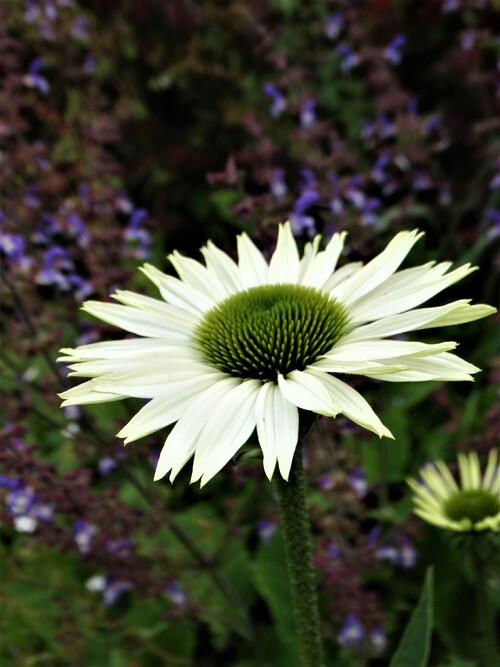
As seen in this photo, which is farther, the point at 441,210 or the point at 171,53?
the point at 171,53

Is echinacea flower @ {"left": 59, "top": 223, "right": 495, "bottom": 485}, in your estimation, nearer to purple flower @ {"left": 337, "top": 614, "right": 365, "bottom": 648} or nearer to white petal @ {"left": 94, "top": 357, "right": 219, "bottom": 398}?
white petal @ {"left": 94, "top": 357, "right": 219, "bottom": 398}

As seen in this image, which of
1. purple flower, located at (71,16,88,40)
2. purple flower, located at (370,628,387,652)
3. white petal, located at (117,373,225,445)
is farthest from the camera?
purple flower, located at (71,16,88,40)

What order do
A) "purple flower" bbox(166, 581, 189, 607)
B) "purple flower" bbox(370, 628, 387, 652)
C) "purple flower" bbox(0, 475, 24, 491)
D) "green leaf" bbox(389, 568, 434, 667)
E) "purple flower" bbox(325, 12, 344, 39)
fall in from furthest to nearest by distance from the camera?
"purple flower" bbox(325, 12, 344, 39) < "purple flower" bbox(166, 581, 189, 607) < "purple flower" bbox(370, 628, 387, 652) < "purple flower" bbox(0, 475, 24, 491) < "green leaf" bbox(389, 568, 434, 667)

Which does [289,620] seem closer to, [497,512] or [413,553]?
[413,553]

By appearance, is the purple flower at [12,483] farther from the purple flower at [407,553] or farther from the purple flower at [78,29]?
the purple flower at [78,29]

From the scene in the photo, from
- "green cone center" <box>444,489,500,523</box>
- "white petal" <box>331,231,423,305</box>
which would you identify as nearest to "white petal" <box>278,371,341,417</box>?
"white petal" <box>331,231,423,305</box>

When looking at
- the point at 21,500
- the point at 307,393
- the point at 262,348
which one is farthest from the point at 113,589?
the point at 307,393

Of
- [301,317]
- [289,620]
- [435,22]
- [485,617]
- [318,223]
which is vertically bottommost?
[485,617]

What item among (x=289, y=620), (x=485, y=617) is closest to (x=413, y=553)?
(x=289, y=620)
